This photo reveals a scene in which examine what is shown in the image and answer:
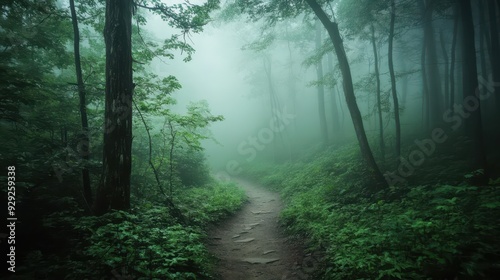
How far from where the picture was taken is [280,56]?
4756cm

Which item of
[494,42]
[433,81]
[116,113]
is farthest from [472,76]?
[433,81]

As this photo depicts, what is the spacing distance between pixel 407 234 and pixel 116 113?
659cm

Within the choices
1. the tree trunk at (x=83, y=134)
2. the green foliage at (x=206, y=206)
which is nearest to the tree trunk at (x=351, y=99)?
the green foliage at (x=206, y=206)

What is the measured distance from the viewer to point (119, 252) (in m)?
Result: 4.27

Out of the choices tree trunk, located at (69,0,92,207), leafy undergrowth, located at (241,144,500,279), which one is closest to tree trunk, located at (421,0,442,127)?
leafy undergrowth, located at (241,144,500,279)

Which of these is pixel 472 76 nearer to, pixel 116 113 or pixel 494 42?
pixel 494 42

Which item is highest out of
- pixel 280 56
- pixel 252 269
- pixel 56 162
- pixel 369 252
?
pixel 280 56

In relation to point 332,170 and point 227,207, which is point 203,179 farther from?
point 332,170

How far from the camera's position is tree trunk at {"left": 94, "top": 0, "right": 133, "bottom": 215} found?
225 inches

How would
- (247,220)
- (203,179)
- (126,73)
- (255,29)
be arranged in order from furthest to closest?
1. (255,29)
2. (203,179)
3. (247,220)
4. (126,73)

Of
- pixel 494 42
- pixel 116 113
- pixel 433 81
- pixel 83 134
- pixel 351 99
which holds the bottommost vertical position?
pixel 83 134

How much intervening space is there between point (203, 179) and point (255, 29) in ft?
61.0

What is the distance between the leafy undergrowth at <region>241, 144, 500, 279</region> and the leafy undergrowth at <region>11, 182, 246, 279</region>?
2.65m

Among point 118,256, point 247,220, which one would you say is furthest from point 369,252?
point 247,220
